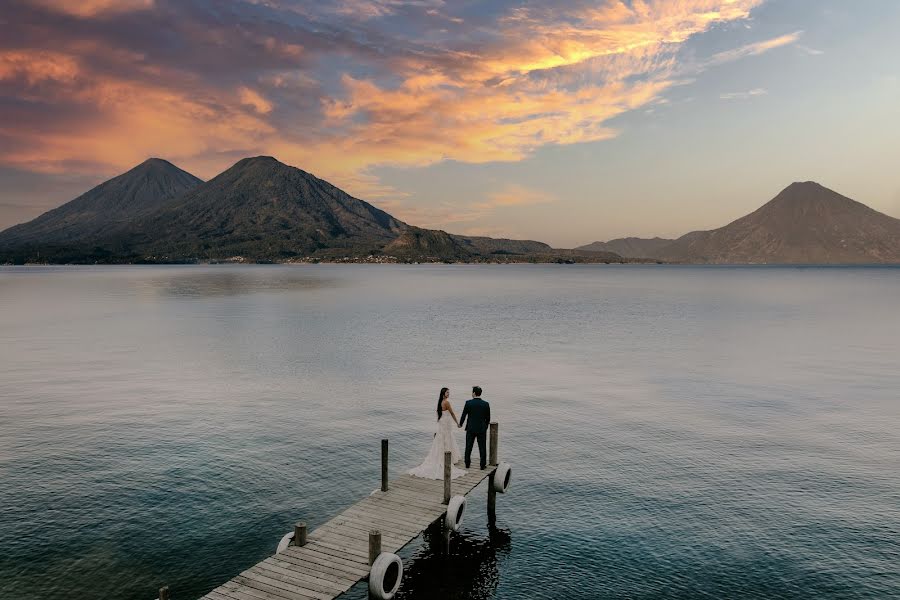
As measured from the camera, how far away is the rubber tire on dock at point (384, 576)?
16203 mm

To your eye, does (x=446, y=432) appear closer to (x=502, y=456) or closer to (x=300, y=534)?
(x=300, y=534)

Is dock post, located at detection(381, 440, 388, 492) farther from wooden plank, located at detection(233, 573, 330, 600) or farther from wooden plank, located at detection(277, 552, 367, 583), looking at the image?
wooden plank, located at detection(233, 573, 330, 600)

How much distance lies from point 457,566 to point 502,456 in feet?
38.3

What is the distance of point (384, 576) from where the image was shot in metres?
16.5

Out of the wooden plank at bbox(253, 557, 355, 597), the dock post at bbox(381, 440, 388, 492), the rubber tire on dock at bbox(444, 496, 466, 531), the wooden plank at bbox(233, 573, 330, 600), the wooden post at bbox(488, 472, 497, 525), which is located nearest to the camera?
the wooden plank at bbox(233, 573, 330, 600)

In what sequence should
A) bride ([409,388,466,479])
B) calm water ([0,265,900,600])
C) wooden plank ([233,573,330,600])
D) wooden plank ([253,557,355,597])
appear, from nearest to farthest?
wooden plank ([233,573,330,600]) < wooden plank ([253,557,355,597]) < calm water ([0,265,900,600]) < bride ([409,388,466,479])

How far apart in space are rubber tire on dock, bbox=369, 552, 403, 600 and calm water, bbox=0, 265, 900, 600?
113 centimetres

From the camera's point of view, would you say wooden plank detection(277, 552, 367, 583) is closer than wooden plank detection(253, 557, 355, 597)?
Result: No

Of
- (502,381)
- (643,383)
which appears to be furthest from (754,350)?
(502,381)

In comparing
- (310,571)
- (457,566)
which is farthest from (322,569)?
(457,566)

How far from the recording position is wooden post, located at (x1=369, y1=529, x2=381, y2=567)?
16469 mm

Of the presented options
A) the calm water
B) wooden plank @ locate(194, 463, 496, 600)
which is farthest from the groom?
the calm water

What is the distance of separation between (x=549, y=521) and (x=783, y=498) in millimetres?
10777

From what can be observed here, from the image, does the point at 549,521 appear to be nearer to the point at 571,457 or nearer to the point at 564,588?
the point at 564,588
